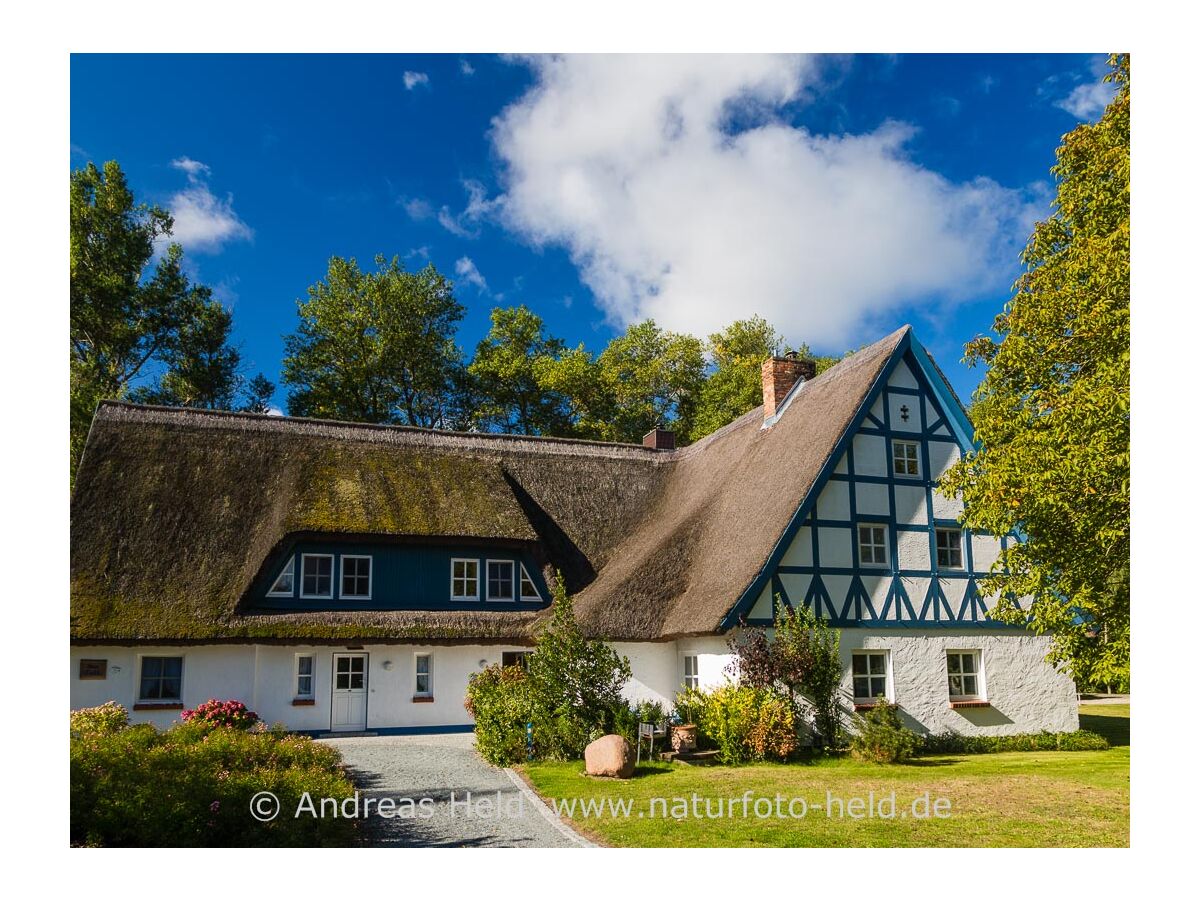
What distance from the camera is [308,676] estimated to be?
17.4 meters

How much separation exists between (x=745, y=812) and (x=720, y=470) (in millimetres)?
10998

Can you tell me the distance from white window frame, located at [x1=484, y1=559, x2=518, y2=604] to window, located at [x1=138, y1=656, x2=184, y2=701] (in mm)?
5793

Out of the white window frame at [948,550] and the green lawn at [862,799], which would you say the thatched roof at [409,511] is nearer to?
the white window frame at [948,550]

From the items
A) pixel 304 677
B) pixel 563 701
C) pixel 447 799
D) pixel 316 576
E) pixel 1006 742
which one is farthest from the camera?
pixel 316 576

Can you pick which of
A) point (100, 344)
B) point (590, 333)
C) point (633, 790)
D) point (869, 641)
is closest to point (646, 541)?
point (869, 641)

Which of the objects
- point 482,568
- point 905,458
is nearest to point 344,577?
point 482,568

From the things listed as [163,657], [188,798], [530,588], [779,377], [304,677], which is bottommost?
[304,677]

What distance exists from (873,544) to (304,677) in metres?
10.8

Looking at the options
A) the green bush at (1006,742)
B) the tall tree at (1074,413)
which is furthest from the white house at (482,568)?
the tall tree at (1074,413)

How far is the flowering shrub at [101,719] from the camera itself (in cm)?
1302

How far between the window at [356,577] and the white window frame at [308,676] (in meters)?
1.36

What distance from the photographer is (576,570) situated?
64.4 feet

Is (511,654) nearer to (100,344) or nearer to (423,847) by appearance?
(423,847)

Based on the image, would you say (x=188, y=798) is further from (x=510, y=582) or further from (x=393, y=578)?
(x=510, y=582)
